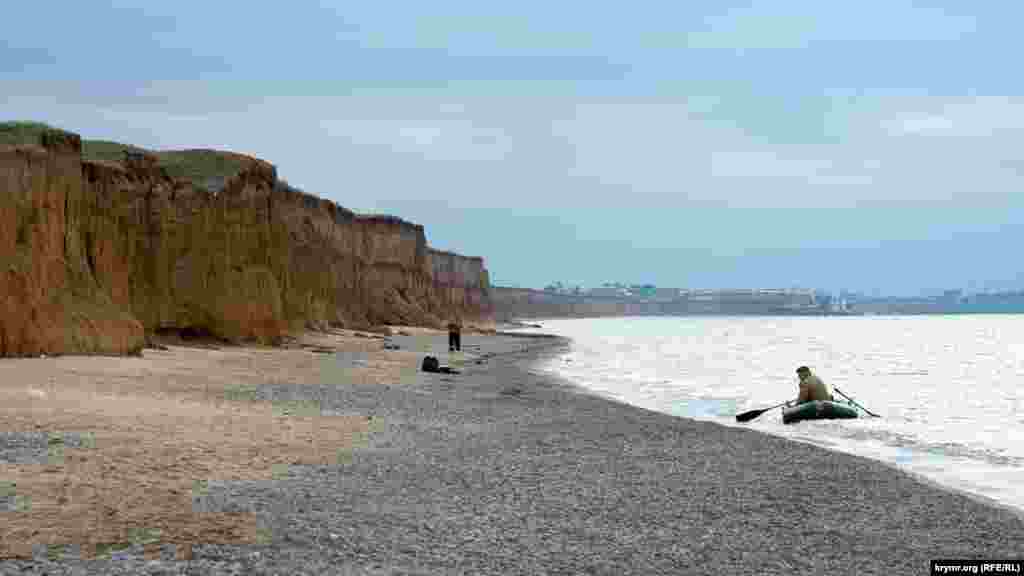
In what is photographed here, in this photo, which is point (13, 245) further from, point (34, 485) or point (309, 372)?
point (34, 485)

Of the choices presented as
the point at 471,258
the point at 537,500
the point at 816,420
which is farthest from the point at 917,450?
the point at 471,258

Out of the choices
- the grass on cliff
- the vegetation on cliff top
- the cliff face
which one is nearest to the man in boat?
the cliff face

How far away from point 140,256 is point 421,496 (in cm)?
3125

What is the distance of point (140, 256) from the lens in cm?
3944

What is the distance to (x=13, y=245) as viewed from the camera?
25578 millimetres

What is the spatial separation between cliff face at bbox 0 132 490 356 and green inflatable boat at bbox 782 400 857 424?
1903cm

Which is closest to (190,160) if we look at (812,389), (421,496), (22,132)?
(22,132)

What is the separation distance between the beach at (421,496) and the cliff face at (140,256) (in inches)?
205

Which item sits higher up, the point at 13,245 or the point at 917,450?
the point at 13,245

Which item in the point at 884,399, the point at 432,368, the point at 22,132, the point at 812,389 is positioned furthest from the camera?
the point at 432,368

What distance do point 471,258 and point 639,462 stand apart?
157816 mm

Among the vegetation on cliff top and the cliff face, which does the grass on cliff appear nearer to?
the cliff face

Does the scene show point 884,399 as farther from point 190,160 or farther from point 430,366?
point 190,160

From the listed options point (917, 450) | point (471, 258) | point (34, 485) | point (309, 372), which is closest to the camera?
point (34, 485)
